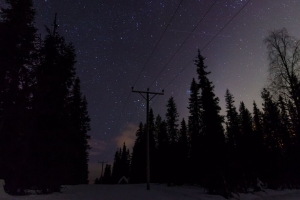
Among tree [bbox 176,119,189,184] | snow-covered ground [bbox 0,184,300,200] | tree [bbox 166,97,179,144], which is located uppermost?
tree [bbox 166,97,179,144]

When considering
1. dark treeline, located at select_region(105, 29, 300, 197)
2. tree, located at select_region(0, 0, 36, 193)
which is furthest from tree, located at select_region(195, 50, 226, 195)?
tree, located at select_region(0, 0, 36, 193)

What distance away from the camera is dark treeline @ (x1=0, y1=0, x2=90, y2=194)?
13.9 meters

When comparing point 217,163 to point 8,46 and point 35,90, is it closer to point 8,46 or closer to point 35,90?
point 35,90

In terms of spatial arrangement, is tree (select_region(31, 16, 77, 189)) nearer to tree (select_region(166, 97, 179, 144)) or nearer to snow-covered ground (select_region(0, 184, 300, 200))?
snow-covered ground (select_region(0, 184, 300, 200))

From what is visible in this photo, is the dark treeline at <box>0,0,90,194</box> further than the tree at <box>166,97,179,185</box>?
No

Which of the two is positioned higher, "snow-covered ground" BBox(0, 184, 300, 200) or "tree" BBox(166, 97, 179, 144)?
"tree" BBox(166, 97, 179, 144)

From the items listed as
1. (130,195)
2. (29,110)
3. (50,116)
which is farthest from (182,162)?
(29,110)

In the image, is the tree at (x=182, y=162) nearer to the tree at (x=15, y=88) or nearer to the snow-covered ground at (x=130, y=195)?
the snow-covered ground at (x=130, y=195)

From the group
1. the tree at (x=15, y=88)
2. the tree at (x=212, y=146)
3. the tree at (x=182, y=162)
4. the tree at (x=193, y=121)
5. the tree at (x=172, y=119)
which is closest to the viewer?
the tree at (x=15, y=88)

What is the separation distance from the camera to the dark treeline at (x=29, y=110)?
45.7ft

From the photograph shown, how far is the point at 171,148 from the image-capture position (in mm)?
33062

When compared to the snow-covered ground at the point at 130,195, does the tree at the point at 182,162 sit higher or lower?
higher

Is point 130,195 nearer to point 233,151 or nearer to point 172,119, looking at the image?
point 233,151

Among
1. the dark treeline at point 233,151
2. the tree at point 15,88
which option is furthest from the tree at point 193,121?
the tree at point 15,88
